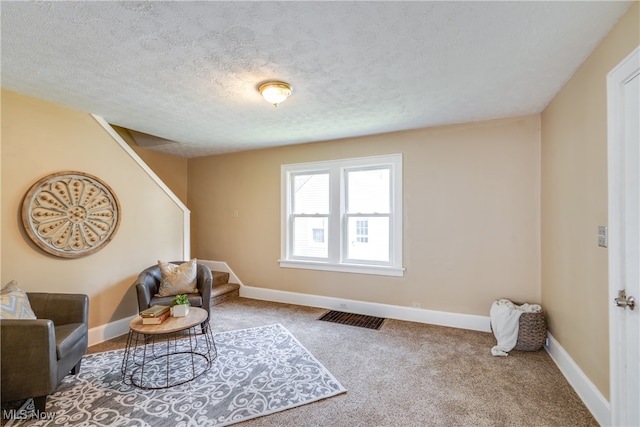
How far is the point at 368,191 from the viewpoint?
4.12m

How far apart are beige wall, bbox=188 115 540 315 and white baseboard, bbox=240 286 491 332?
8cm

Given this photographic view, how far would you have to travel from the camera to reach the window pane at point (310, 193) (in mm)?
4434

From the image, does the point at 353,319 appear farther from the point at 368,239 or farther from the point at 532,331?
the point at 532,331

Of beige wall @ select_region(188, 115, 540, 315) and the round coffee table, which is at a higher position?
beige wall @ select_region(188, 115, 540, 315)

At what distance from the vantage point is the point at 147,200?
3680mm

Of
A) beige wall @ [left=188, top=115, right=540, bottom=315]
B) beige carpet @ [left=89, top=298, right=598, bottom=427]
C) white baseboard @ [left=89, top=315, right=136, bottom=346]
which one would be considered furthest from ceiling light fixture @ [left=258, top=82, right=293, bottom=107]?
white baseboard @ [left=89, top=315, right=136, bottom=346]

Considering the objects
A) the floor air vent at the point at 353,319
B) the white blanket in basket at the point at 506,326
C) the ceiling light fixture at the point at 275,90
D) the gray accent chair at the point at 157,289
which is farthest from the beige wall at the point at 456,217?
the ceiling light fixture at the point at 275,90

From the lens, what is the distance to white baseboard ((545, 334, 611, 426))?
71.9 inches

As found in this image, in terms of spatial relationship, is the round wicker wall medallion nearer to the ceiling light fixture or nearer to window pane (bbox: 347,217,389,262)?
the ceiling light fixture

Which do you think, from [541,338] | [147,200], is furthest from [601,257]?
[147,200]

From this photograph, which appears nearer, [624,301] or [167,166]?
[624,301]

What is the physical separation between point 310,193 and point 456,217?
2.14 m

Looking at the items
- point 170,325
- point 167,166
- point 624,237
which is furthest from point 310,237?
point 624,237

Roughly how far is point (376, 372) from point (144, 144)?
4.65 m
